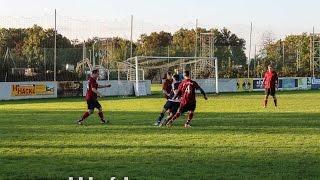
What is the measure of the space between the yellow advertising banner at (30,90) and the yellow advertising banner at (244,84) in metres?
18.2

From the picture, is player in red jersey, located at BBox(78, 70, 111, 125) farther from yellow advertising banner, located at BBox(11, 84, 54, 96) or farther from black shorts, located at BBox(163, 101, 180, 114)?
yellow advertising banner, located at BBox(11, 84, 54, 96)

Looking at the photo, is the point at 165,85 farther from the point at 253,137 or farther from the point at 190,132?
the point at 253,137

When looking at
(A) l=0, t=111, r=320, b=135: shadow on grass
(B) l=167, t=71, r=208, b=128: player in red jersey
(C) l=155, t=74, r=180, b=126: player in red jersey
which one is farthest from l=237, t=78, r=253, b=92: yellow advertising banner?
(B) l=167, t=71, r=208, b=128: player in red jersey

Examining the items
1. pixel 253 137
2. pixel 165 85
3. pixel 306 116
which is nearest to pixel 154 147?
pixel 253 137

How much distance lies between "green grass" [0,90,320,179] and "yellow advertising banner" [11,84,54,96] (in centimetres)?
2096

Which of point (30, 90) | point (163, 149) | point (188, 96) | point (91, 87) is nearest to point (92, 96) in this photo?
point (91, 87)

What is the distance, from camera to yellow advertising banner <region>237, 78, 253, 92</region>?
5390 cm

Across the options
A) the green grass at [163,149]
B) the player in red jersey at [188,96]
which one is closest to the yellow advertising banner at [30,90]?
the green grass at [163,149]

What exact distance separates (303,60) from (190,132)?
170ft

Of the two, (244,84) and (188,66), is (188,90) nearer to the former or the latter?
(244,84)

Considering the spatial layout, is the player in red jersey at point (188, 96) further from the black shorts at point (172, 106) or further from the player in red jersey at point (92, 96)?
the player in red jersey at point (92, 96)

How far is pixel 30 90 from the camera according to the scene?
41688mm

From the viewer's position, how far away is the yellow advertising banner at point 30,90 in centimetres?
4094

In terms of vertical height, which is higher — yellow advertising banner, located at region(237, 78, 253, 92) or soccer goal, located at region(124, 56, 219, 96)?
soccer goal, located at region(124, 56, 219, 96)
